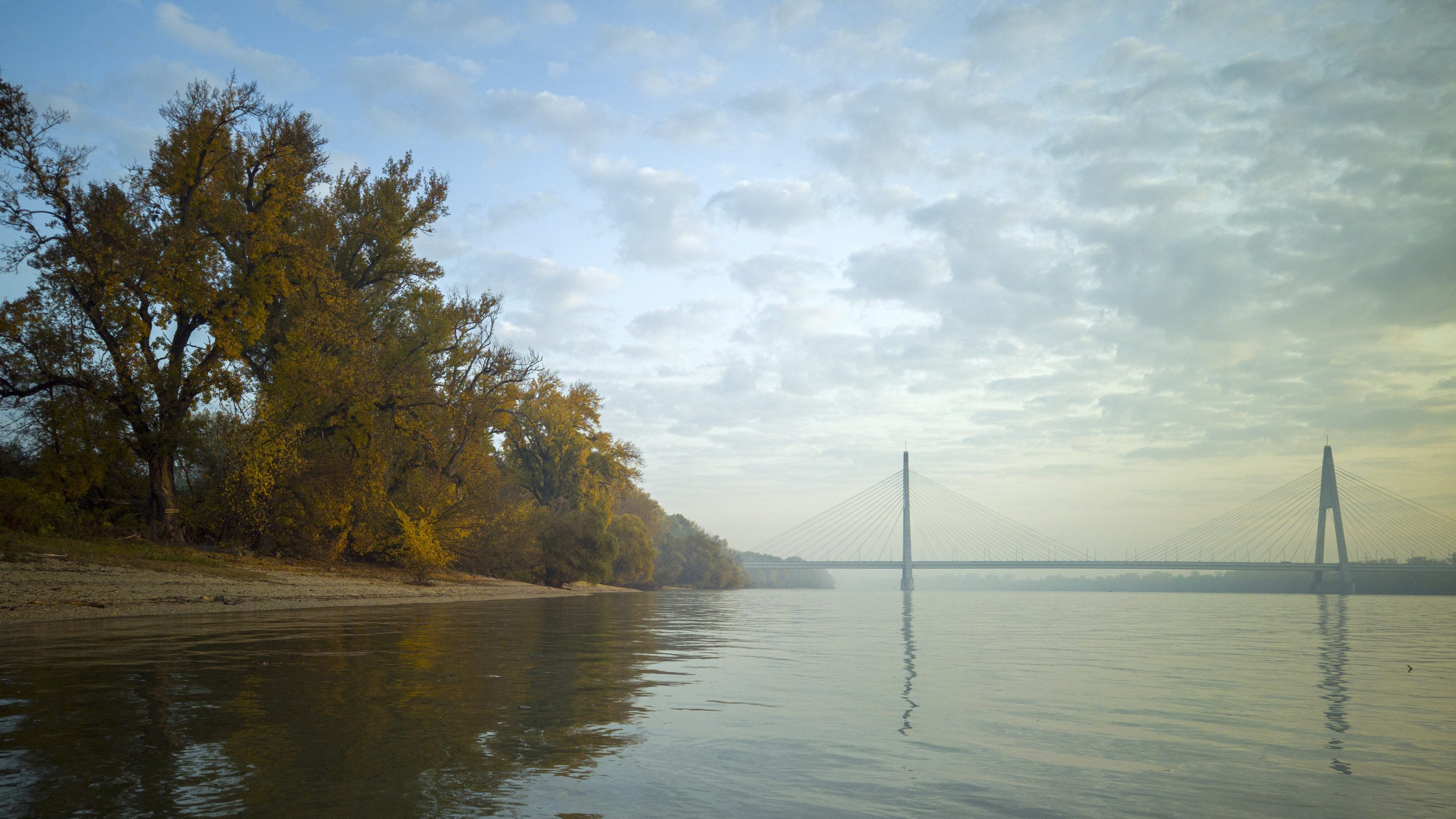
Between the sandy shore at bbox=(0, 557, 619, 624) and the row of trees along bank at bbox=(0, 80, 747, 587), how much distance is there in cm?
302

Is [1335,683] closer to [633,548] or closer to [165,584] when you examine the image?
[165,584]

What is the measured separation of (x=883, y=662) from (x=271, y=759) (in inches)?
319

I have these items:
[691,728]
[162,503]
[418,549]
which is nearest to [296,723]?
[691,728]

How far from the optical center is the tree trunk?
2477cm

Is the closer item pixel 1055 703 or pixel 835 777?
pixel 835 777

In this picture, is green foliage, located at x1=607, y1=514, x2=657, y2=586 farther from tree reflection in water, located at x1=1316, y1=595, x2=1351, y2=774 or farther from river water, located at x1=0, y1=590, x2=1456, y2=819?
river water, located at x1=0, y1=590, x2=1456, y2=819

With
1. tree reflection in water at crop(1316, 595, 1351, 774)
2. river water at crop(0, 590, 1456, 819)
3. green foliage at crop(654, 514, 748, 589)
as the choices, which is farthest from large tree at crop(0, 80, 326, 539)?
green foliage at crop(654, 514, 748, 589)

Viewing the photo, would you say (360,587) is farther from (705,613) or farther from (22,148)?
(22,148)

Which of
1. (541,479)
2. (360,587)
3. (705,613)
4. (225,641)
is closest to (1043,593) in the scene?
(541,479)

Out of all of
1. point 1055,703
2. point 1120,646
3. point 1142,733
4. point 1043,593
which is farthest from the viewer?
point 1043,593

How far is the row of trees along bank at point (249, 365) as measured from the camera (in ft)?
76.9

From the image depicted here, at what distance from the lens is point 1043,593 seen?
7256cm

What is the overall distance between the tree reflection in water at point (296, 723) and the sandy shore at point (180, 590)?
14.0 feet

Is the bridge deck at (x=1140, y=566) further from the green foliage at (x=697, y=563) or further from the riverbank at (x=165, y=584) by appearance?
the riverbank at (x=165, y=584)
